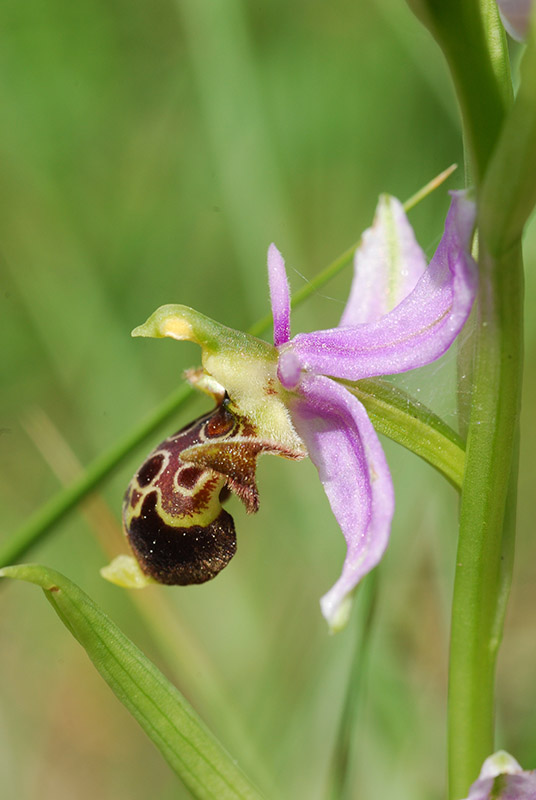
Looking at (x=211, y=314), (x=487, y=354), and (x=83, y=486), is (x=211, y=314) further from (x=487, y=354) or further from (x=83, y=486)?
(x=487, y=354)

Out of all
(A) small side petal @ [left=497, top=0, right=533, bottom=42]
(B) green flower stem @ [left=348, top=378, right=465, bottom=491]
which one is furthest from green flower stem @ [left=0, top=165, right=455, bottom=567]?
(A) small side petal @ [left=497, top=0, right=533, bottom=42]

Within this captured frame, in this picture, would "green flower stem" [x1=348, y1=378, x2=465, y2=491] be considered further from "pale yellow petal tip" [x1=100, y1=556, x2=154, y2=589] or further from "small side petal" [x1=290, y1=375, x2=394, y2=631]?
"pale yellow petal tip" [x1=100, y1=556, x2=154, y2=589]

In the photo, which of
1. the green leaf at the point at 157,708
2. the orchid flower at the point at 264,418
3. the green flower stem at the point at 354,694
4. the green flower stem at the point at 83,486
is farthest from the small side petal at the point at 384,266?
the green leaf at the point at 157,708

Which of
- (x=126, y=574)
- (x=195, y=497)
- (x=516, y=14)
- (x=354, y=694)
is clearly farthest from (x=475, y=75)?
(x=354, y=694)

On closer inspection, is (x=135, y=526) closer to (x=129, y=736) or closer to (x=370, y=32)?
(x=129, y=736)

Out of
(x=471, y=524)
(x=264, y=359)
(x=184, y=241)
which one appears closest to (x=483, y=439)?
(x=471, y=524)
